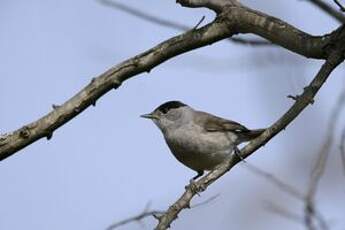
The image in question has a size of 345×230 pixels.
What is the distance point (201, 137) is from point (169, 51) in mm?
2397

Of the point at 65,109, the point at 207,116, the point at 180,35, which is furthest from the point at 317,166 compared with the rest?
the point at 207,116

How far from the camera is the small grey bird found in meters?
6.48

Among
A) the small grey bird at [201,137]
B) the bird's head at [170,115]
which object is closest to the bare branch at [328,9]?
the small grey bird at [201,137]

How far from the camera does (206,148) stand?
6.48 meters

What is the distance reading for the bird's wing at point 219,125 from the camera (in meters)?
6.74

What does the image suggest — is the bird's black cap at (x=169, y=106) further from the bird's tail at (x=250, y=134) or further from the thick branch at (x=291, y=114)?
the thick branch at (x=291, y=114)

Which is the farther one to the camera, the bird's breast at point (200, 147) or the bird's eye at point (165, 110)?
the bird's eye at point (165, 110)

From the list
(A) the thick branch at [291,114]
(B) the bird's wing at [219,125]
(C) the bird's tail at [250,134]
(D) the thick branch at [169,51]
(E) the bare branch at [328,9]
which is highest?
(B) the bird's wing at [219,125]

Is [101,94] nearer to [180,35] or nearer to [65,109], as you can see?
[65,109]

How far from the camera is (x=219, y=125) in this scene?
6.79m

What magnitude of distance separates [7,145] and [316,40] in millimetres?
1752

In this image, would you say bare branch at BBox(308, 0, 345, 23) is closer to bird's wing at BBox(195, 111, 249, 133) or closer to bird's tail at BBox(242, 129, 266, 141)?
bird's tail at BBox(242, 129, 266, 141)

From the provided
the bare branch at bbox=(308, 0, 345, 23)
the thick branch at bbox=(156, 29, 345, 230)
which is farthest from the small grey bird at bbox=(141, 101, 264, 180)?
the bare branch at bbox=(308, 0, 345, 23)

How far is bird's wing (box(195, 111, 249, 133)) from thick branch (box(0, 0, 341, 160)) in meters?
2.42
